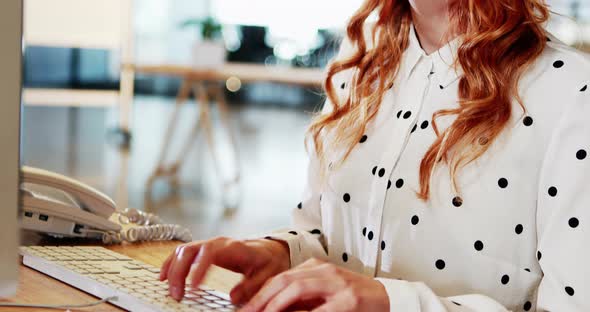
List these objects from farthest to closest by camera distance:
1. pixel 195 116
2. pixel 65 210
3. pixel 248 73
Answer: pixel 195 116, pixel 248 73, pixel 65 210

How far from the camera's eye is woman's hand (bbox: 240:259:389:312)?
883mm

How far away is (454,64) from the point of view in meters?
1.23

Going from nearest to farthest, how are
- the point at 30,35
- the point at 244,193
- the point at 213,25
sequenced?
the point at 244,193 < the point at 213,25 < the point at 30,35

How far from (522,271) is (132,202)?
15.2ft

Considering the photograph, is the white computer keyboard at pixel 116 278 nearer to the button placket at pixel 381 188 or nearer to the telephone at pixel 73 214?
the telephone at pixel 73 214

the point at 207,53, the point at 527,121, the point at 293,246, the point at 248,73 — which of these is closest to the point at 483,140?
the point at 527,121

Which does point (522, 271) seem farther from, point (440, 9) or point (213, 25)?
point (213, 25)

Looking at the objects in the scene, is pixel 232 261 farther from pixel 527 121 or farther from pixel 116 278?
pixel 527 121

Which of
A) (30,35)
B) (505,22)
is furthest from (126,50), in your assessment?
(505,22)

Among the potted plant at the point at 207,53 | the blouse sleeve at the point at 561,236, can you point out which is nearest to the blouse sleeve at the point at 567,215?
the blouse sleeve at the point at 561,236

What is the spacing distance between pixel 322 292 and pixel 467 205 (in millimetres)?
318

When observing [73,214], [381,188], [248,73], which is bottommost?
[248,73]

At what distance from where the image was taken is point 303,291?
0.88 meters

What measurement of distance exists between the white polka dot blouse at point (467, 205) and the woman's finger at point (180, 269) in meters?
0.22
